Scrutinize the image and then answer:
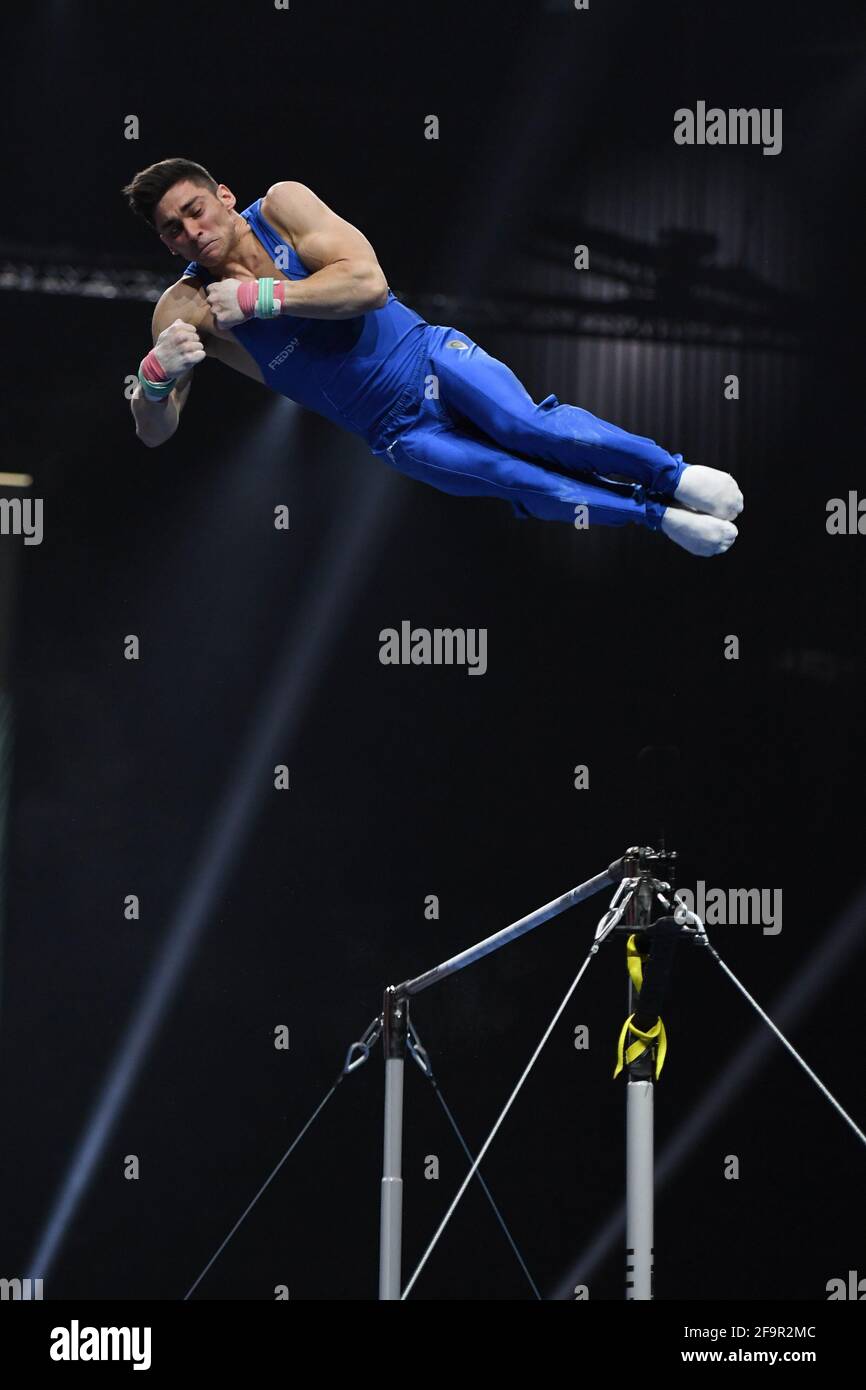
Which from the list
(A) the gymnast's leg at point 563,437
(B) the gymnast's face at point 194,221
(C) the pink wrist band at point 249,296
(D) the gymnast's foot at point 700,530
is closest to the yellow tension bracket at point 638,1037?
(D) the gymnast's foot at point 700,530

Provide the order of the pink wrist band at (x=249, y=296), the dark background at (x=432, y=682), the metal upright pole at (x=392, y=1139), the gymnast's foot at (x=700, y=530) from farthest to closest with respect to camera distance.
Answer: the dark background at (x=432, y=682)
the metal upright pole at (x=392, y=1139)
the gymnast's foot at (x=700, y=530)
the pink wrist band at (x=249, y=296)

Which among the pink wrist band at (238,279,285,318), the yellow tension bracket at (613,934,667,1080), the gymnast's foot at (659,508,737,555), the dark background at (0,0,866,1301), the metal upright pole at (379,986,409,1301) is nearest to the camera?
the yellow tension bracket at (613,934,667,1080)

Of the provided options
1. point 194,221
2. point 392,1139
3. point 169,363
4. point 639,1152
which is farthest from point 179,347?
point 392,1139

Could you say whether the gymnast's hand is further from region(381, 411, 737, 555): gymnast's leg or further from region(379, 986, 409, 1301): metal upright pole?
region(379, 986, 409, 1301): metal upright pole

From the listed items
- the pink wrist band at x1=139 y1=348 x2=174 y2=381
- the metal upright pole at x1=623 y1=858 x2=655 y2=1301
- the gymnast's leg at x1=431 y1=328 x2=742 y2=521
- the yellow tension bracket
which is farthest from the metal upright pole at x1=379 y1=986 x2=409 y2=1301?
the pink wrist band at x1=139 y1=348 x2=174 y2=381

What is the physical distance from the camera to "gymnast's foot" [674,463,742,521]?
369cm

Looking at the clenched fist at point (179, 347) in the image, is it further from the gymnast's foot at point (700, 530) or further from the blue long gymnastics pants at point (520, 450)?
the gymnast's foot at point (700, 530)

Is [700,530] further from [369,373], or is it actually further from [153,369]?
[153,369]

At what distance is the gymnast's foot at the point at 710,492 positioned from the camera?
3688 mm

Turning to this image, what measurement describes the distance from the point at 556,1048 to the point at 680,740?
3.68 ft

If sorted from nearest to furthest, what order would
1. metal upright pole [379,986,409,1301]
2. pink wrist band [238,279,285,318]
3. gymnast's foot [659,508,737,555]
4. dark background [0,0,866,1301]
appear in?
pink wrist band [238,279,285,318]
gymnast's foot [659,508,737,555]
metal upright pole [379,986,409,1301]
dark background [0,0,866,1301]

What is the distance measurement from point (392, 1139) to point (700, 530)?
178cm

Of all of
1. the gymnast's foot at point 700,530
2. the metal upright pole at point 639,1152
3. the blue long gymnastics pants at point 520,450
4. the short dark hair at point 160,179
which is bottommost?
the metal upright pole at point 639,1152
